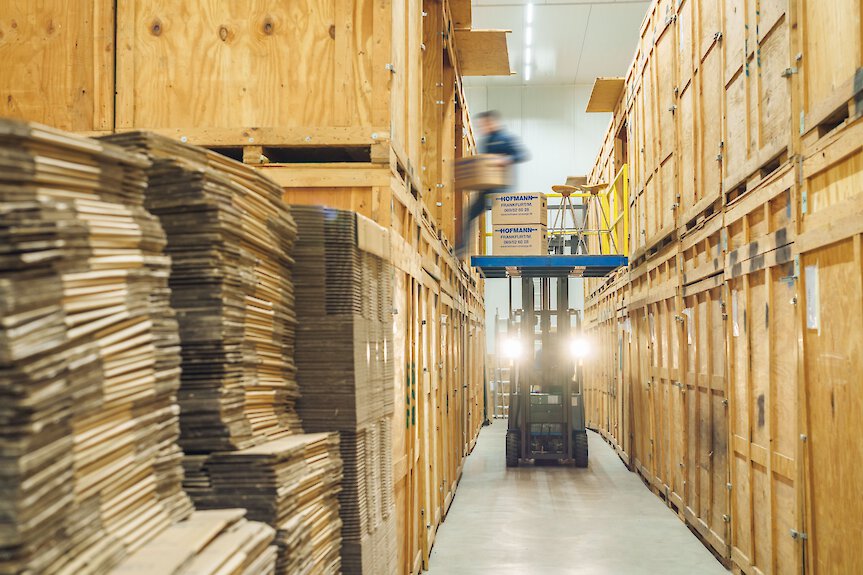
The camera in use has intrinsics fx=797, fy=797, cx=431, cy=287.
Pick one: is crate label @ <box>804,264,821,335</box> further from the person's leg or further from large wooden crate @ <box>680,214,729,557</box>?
the person's leg

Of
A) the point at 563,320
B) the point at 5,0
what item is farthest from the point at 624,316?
the point at 5,0

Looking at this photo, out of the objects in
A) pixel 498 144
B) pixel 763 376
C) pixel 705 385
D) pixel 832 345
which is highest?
pixel 498 144

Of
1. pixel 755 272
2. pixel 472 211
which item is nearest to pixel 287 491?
pixel 755 272

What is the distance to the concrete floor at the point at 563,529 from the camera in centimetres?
807

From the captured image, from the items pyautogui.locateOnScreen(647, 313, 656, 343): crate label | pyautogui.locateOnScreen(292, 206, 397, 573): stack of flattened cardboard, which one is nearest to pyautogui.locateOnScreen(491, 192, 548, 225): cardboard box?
pyautogui.locateOnScreen(647, 313, 656, 343): crate label

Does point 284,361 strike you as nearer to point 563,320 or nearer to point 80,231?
point 80,231

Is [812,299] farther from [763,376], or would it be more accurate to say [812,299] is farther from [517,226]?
[517,226]

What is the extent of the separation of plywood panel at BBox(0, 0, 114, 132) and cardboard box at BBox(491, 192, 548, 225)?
906cm

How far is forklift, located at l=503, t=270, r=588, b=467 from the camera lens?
1459cm

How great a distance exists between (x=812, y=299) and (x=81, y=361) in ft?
16.3

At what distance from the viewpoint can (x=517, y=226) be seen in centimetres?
1371

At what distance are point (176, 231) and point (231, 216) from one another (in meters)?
0.21

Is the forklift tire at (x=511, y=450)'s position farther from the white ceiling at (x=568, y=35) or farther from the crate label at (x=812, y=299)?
the white ceiling at (x=568, y=35)

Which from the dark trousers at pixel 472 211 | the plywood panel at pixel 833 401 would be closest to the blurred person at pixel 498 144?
the dark trousers at pixel 472 211
